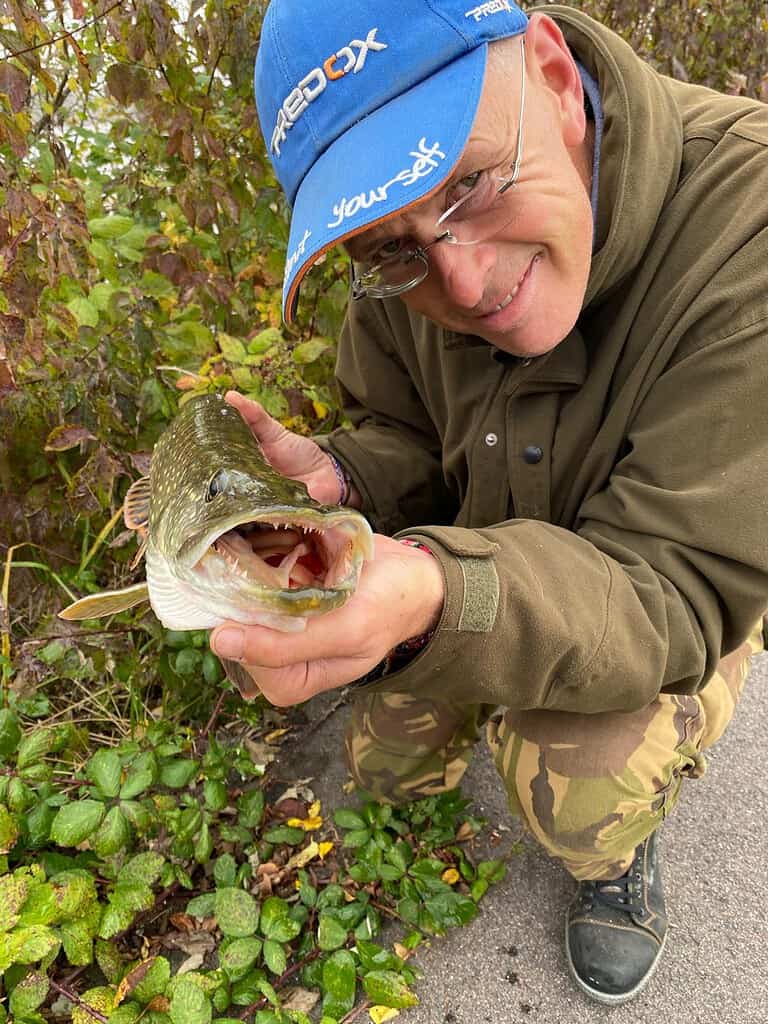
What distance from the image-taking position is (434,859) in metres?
2.12

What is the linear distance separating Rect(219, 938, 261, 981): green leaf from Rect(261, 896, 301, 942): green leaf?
46 mm

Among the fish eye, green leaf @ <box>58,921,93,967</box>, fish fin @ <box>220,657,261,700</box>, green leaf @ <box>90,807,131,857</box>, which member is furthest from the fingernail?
green leaf @ <box>58,921,93,967</box>

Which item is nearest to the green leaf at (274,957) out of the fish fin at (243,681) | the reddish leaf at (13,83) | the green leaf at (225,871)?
the green leaf at (225,871)

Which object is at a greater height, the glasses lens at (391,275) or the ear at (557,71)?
the ear at (557,71)

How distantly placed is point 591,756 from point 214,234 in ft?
6.96

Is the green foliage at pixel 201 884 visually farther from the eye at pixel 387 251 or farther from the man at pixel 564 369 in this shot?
the eye at pixel 387 251

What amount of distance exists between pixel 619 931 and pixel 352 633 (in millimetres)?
1304

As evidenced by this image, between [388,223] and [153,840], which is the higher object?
[388,223]

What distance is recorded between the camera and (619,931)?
1.93 m

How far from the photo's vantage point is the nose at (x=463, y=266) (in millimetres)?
1544

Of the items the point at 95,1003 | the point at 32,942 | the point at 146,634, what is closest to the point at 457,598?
the point at 32,942

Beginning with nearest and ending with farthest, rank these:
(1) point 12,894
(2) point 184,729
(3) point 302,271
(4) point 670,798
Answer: (3) point 302,271, (1) point 12,894, (4) point 670,798, (2) point 184,729

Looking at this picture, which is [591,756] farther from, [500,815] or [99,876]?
[99,876]

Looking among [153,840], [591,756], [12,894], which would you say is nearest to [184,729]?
[153,840]
